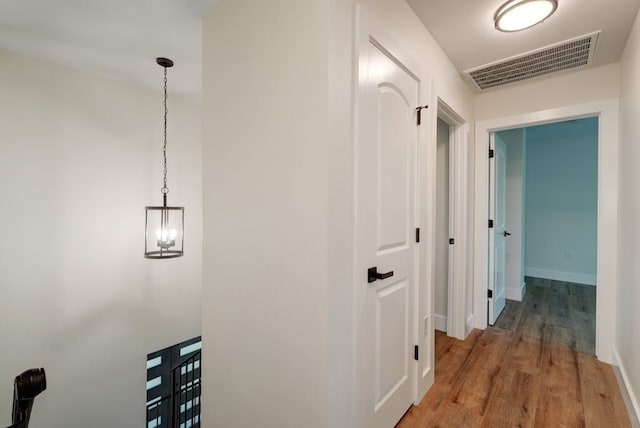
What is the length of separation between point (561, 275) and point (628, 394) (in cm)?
380

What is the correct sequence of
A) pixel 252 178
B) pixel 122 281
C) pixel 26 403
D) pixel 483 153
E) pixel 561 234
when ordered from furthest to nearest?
pixel 561 234 < pixel 483 153 < pixel 122 281 < pixel 252 178 < pixel 26 403

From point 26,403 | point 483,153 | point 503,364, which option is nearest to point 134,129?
point 26,403

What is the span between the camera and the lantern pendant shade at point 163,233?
2336 mm

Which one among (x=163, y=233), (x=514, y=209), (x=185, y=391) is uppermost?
(x=514, y=209)

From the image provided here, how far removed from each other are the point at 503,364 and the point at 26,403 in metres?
2.84

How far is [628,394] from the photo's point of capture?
5.83 feet

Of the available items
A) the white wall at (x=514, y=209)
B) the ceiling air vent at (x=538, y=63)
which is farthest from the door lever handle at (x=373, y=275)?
the white wall at (x=514, y=209)

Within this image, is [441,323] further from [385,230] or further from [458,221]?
[385,230]

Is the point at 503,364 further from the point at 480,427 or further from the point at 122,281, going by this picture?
the point at 122,281

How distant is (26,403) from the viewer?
0.91 m

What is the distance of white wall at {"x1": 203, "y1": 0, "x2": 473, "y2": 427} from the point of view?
1134 millimetres

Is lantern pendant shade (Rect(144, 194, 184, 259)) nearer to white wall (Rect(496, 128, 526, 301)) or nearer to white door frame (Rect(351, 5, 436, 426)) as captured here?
white door frame (Rect(351, 5, 436, 426))

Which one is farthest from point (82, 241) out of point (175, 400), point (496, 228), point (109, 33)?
point (496, 228)

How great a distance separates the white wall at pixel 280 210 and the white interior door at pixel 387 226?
13cm
